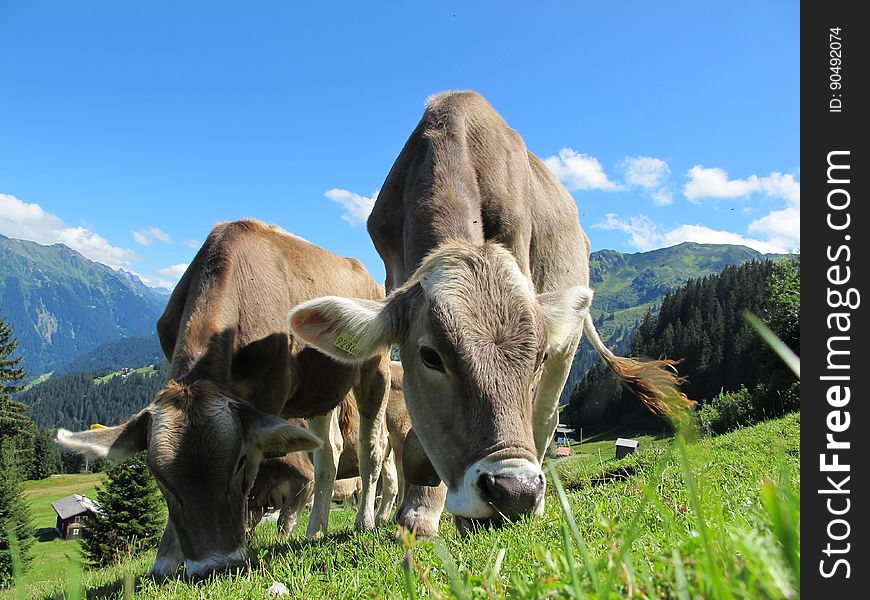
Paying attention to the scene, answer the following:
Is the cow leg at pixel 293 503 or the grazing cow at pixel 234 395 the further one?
the cow leg at pixel 293 503

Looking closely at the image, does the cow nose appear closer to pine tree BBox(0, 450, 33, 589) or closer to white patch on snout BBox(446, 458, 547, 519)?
white patch on snout BBox(446, 458, 547, 519)

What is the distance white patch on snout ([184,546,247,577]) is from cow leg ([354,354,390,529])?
4.23 m

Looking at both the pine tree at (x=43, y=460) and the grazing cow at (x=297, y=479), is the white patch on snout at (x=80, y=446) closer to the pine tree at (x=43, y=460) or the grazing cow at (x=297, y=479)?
the grazing cow at (x=297, y=479)

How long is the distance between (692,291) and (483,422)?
393 ft

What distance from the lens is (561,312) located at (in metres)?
4.98

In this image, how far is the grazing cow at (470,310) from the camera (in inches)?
154

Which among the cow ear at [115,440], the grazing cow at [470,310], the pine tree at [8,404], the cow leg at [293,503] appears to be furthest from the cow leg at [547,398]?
the pine tree at [8,404]

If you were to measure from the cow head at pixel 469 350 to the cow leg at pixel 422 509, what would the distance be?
664mm

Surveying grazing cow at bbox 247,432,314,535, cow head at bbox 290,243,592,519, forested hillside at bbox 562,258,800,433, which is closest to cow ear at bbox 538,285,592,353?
cow head at bbox 290,243,592,519

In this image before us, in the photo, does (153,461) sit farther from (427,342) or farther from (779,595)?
(779,595)

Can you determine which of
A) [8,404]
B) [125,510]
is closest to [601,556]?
[125,510]

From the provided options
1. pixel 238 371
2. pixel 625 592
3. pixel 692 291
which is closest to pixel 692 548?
pixel 625 592

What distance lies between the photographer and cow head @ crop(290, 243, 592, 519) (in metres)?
3.72

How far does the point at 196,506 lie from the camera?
469cm
